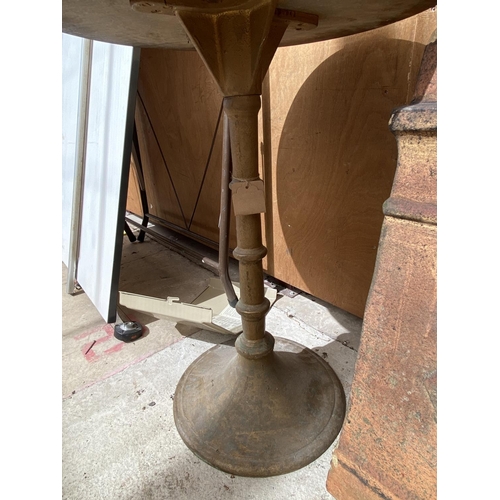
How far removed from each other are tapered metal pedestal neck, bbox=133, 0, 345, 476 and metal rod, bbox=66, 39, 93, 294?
1.22m

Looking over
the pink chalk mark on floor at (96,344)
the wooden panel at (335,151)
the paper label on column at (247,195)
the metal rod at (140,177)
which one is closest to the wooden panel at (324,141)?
the wooden panel at (335,151)

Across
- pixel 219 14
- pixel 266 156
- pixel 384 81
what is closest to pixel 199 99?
pixel 266 156

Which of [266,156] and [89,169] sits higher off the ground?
[266,156]

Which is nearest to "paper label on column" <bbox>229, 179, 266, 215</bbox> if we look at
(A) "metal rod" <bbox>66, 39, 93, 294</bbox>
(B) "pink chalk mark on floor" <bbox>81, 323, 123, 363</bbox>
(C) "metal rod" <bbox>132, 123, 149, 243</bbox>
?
(B) "pink chalk mark on floor" <bbox>81, 323, 123, 363</bbox>

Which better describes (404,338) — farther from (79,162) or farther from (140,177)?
(140,177)

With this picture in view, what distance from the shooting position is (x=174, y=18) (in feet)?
3.02

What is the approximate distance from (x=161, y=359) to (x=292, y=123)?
50.8 inches

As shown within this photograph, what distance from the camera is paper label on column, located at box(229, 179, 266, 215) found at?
1045 millimetres

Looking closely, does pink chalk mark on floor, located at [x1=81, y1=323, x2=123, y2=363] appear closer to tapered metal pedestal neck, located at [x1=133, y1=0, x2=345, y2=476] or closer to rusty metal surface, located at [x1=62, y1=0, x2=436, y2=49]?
tapered metal pedestal neck, located at [x1=133, y1=0, x2=345, y2=476]

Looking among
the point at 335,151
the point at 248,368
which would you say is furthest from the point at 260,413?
the point at 335,151

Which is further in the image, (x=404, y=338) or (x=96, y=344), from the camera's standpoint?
(x=96, y=344)

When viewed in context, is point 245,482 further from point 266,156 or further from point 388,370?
point 266,156

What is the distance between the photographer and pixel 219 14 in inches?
31.4

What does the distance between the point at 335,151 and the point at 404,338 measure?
40.5 inches
